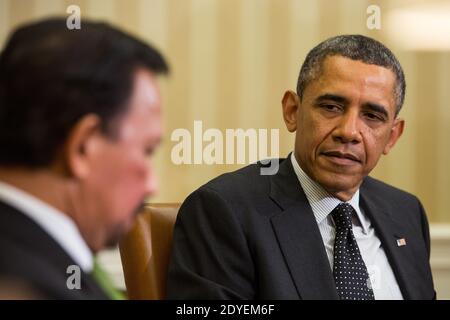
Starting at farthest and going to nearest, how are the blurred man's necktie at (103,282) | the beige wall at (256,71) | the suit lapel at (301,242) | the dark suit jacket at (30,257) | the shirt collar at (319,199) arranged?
1. the beige wall at (256,71)
2. the shirt collar at (319,199)
3. the suit lapel at (301,242)
4. the blurred man's necktie at (103,282)
5. the dark suit jacket at (30,257)

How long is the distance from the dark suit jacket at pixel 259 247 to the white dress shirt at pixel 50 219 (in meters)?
0.54

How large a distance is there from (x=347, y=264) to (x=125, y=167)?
0.67 m

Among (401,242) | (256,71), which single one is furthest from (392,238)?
(256,71)

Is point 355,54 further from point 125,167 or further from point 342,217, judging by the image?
point 125,167

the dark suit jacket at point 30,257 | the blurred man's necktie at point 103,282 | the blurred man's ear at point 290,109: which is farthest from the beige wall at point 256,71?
the dark suit jacket at point 30,257

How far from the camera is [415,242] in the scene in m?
1.44

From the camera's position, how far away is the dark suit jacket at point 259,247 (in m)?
1.24

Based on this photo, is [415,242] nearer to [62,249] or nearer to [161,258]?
[161,258]

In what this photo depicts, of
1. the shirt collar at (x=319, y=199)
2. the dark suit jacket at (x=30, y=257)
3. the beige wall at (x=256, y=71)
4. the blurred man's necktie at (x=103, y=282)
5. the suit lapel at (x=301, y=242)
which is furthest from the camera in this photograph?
the beige wall at (x=256, y=71)

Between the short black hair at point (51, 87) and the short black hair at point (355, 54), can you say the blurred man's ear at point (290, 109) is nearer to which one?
the short black hair at point (355, 54)

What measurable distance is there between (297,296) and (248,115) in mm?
540

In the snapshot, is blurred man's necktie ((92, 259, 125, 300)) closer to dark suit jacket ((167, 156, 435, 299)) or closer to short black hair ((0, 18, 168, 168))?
short black hair ((0, 18, 168, 168))

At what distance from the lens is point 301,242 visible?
1.28m

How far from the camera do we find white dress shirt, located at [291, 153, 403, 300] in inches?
51.7
